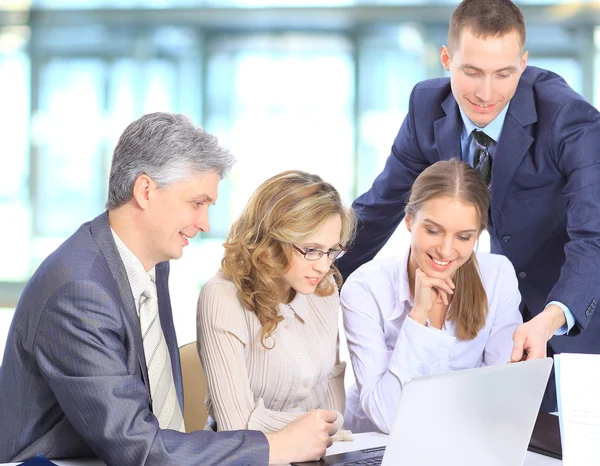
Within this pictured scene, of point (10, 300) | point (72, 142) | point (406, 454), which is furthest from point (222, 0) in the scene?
point (406, 454)

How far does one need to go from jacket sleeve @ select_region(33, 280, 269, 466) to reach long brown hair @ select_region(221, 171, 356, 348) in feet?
1.52

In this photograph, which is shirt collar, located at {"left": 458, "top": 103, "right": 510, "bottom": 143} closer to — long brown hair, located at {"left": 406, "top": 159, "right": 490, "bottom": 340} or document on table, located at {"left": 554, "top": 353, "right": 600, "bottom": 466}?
long brown hair, located at {"left": 406, "top": 159, "right": 490, "bottom": 340}

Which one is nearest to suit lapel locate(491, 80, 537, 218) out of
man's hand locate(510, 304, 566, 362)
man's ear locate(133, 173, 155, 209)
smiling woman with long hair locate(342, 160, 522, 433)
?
smiling woman with long hair locate(342, 160, 522, 433)

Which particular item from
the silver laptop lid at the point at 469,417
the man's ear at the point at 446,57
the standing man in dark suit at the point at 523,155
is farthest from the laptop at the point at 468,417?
the man's ear at the point at 446,57

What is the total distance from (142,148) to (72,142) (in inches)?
217

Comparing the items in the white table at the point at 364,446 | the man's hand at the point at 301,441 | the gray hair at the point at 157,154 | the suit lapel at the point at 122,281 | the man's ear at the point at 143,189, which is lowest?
the white table at the point at 364,446

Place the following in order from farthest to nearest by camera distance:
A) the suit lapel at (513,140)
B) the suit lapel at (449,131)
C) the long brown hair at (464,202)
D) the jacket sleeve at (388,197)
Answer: the jacket sleeve at (388,197) → the suit lapel at (449,131) → the suit lapel at (513,140) → the long brown hair at (464,202)

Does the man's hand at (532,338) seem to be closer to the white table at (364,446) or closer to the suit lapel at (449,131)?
the white table at (364,446)

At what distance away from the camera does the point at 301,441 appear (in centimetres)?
141

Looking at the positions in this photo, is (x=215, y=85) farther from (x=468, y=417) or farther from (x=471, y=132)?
(x=468, y=417)

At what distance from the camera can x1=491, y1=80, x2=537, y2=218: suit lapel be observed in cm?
214

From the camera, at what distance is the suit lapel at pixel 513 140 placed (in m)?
2.14

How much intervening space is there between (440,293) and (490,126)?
1.69ft

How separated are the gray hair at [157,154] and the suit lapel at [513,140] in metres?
0.97
